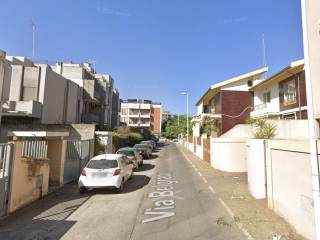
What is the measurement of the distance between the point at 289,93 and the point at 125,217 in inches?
793

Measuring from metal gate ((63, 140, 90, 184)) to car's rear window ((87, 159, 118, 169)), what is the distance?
2515 millimetres

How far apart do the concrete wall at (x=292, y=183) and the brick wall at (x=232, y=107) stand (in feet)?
67.4

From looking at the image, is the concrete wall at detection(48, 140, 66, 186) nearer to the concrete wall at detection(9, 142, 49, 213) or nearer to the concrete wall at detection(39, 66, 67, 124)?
the concrete wall at detection(9, 142, 49, 213)

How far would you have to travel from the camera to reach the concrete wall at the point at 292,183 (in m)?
5.73

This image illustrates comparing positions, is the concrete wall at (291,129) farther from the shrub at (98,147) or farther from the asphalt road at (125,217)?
the shrub at (98,147)

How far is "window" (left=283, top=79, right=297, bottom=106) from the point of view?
69.2ft

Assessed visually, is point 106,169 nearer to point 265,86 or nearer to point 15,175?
point 15,175

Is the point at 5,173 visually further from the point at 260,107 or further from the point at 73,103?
the point at 260,107

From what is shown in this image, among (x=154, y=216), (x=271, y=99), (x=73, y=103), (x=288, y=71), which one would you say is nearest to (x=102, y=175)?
(x=154, y=216)

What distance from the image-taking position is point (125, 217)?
732 centimetres

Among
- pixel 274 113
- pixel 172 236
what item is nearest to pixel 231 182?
pixel 172 236

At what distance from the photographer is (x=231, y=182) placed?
13.2m

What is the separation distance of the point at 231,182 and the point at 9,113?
55.6 feet

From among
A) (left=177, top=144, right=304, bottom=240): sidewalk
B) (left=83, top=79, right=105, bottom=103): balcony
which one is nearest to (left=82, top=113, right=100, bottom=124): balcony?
(left=83, top=79, right=105, bottom=103): balcony
